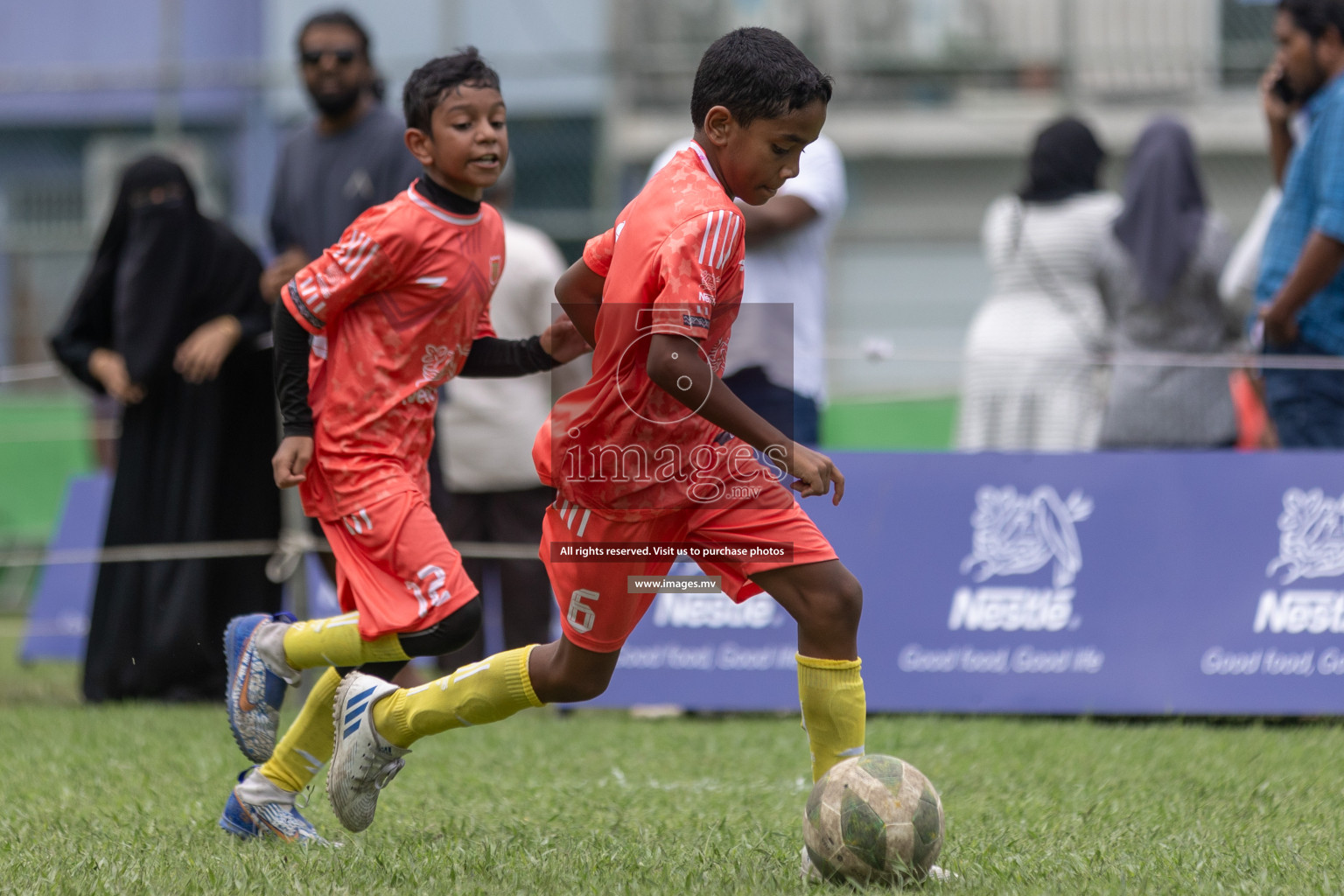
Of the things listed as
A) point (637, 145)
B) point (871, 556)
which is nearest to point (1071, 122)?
point (871, 556)

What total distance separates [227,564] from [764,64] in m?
4.72

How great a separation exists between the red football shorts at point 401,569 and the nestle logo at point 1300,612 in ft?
11.7

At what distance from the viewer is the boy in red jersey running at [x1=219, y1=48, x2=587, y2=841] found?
4.11 metres

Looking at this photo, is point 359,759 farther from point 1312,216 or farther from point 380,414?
point 1312,216

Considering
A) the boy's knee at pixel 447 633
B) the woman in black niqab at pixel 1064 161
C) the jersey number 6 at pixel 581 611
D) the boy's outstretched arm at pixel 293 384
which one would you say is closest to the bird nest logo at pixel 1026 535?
the woman in black niqab at pixel 1064 161

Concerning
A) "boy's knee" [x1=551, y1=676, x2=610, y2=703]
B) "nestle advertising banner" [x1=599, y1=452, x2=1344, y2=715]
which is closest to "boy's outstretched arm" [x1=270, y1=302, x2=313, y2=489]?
"boy's knee" [x1=551, y1=676, x2=610, y2=703]

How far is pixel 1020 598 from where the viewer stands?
21.4ft

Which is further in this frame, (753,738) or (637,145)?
(637,145)

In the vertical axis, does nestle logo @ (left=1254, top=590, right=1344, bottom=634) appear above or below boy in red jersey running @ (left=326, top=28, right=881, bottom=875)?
below

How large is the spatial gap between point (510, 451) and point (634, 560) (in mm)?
3658

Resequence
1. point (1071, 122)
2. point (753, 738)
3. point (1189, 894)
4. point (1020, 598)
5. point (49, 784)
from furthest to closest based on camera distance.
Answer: point (1071, 122) → point (1020, 598) → point (753, 738) → point (49, 784) → point (1189, 894)

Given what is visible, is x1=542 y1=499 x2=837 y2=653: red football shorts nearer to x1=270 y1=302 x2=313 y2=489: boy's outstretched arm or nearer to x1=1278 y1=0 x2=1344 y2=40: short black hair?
x1=270 y1=302 x2=313 y2=489: boy's outstretched arm

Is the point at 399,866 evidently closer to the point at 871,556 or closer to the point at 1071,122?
the point at 871,556

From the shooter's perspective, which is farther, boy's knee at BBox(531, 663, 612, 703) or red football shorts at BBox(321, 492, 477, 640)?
red football shorts at BBox(321, 492, 477, 640)
